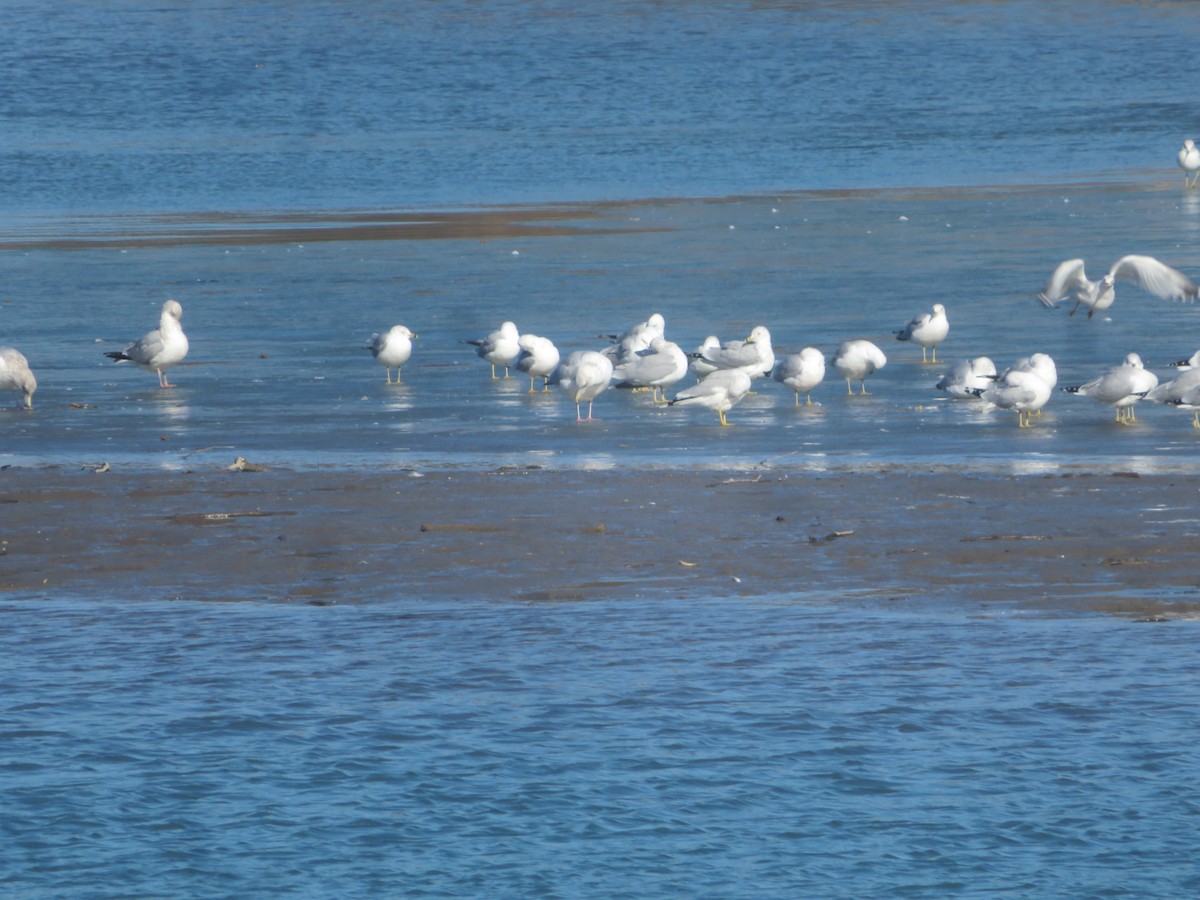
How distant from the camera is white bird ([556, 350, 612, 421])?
49.5 ft

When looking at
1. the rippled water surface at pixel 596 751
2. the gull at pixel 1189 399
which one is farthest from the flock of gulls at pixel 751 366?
the rippled water surface at pixel 596 751

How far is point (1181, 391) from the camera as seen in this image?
13.9 metres

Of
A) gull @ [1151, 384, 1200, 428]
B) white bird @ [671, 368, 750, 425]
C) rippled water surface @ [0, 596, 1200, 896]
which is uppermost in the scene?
white bird @ [671, 368, 750, 425]

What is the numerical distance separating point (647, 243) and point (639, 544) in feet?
61.2

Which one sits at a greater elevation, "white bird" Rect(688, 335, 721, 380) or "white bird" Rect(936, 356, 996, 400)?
"white bird" Rect(688, 335, 721, 380)

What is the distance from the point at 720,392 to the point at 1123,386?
2793 mm

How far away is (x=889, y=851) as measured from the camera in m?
6.68

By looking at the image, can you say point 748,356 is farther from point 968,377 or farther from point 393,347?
point 393,347

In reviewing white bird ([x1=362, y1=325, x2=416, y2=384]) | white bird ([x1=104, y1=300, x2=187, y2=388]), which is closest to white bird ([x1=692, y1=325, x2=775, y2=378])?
white bird ([x1=362, y1=325, x2=416, y2=384])

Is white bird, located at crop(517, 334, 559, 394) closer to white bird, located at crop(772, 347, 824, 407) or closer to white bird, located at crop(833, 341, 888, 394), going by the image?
white bird, located at crop(772, 347, 824, 407)

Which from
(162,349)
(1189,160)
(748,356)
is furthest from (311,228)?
(748,356)

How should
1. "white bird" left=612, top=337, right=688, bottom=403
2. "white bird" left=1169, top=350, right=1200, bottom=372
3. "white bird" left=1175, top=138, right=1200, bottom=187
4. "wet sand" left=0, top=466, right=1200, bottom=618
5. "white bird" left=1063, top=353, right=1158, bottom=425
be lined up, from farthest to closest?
"white bird" left=1175, top=138, right=1200, bottom=187 → "white bird" left=612, top=337, right=688, bottom=403 → "white bird" left=1169, top=350, right=1200, bottom=372 → "white bird" left=1063, top=353, right=1158, bottom=425 → "wet sand" left=0, top=466, right=1200, bottom=618

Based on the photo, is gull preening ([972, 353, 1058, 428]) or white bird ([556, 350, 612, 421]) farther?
white bird ([556, 350, 612, 421])

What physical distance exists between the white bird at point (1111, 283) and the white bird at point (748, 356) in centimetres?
355
